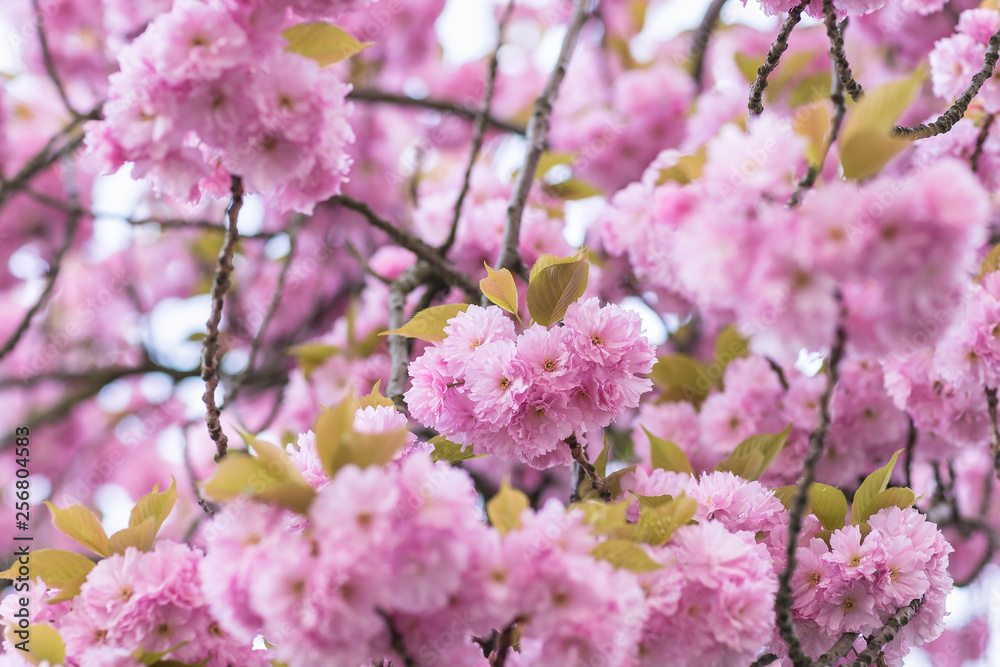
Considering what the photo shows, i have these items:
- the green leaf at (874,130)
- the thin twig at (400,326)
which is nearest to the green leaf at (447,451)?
the thin twig at (400,326)

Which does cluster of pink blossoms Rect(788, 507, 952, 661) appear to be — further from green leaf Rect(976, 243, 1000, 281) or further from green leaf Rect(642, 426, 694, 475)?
green leaf Rect(976, 243, 1000, 281)

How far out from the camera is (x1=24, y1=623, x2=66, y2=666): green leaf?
0.98 m

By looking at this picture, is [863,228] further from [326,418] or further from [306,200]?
[306,200]

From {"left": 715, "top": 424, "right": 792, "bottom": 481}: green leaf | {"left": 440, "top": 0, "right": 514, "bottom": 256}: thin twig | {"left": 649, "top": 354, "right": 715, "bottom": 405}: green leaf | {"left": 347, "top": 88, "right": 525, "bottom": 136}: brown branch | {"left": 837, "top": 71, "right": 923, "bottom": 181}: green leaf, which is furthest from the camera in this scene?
{"left": 347, "top": 88, "right": 525, "bottom": 136}: brown branch

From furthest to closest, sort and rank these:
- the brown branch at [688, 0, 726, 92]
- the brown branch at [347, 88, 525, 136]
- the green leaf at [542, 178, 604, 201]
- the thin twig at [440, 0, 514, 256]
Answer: the brown branch at [688, 0, 726, 92] < the brown branch at [347, 88, 525, 136] < the green leaf at [542, 178, 604, 201] < the thin twig at [440, 0, 514, 256]

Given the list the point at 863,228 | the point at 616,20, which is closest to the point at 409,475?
the point at 863,228

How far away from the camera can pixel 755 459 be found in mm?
1305

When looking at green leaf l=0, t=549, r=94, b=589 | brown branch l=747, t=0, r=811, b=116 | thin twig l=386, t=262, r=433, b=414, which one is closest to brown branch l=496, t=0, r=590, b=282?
thin twig l=386, t=262, r=433, b=414

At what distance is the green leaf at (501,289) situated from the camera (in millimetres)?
1180

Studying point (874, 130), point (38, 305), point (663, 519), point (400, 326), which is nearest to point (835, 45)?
point (874, 130)

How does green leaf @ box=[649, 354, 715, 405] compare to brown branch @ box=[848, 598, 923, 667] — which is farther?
green leaf @ box=[649, 354, 715, 405]

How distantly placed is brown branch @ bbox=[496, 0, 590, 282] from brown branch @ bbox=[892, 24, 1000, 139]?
2.47ft

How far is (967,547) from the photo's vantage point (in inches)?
118

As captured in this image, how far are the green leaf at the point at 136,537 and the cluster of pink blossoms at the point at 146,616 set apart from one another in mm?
29
